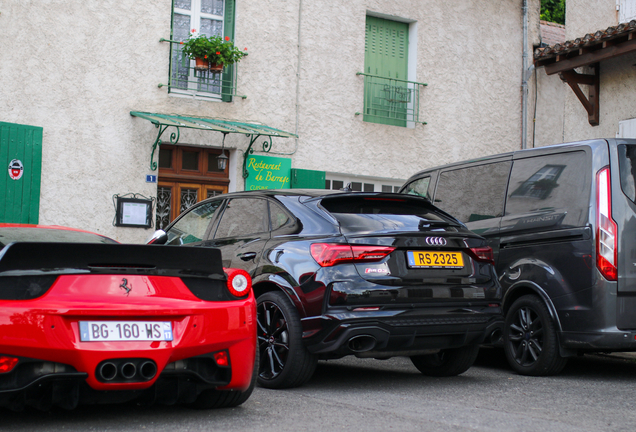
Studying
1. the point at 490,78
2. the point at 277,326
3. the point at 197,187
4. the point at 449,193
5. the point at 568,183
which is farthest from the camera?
the point at 490,78

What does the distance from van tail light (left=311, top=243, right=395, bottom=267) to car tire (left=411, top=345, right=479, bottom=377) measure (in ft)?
4.36

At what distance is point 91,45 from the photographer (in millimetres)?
12102

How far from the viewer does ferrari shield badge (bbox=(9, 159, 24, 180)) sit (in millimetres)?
11359

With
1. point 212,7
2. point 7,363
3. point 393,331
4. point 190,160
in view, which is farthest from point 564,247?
point 212,7

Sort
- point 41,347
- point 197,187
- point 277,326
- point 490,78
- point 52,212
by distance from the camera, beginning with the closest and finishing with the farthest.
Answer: point 41,347, point 277,326, point 52,212, point 197,187, point 490,78

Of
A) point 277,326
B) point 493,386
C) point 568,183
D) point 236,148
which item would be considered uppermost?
point 236,148

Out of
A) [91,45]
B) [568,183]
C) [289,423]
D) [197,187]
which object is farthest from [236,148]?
[289,423]

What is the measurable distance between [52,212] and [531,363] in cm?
793

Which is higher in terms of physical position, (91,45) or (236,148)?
(91,45)

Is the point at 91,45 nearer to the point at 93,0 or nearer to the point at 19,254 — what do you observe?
the point at 93,0

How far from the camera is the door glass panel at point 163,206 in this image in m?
12.8

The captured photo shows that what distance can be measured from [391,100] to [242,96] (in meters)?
3.26

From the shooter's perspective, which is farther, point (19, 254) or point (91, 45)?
point (91, 45)

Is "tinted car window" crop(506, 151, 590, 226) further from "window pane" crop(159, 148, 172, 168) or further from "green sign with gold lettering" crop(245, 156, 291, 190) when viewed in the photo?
"window pane" crop(159, 148, 172, 168)
